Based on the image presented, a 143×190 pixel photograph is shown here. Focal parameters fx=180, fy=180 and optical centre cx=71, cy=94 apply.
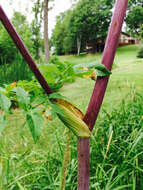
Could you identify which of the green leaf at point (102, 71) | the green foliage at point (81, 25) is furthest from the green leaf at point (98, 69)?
the green foliage at point (81, 25)

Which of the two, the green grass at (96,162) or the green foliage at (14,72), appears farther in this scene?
the green foliage at (14,72)

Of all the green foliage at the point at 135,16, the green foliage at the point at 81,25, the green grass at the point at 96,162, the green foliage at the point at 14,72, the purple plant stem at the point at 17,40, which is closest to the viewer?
the purple plant stem at the point at 17,40

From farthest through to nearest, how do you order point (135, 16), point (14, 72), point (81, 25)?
Answer: point (81, 25) → point (135, 16) → point (14, 72)

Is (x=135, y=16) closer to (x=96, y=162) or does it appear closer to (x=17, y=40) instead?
(x=96, y=162)

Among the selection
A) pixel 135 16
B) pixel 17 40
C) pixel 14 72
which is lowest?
pixel 14 72

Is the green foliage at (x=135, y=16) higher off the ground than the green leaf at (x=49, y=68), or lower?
higher

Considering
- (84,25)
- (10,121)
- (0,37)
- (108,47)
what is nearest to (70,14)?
(84,25)

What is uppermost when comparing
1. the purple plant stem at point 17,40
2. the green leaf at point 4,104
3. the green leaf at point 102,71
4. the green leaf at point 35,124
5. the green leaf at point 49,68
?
the purple plant stem at point 17,40

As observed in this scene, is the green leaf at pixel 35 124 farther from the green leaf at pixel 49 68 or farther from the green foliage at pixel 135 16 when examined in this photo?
the green foliage at pixel 135 16

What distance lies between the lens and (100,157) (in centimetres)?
108

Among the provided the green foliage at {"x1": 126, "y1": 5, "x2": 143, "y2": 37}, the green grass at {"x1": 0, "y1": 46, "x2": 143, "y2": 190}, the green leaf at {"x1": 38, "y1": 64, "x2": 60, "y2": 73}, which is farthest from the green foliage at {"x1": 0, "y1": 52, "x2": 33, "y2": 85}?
the green foliage at {"x1": 126, "y1": 5, "x2": 143, "y2": 37}

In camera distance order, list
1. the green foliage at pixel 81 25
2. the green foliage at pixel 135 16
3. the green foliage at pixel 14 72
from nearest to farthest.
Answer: the green foliage at pixel 14 72
the green foliage at pixel 135 16
the green foliage at pixel 81 25

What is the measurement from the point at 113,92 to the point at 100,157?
1.93 meters

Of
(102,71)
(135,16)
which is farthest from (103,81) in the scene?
(135,16)
